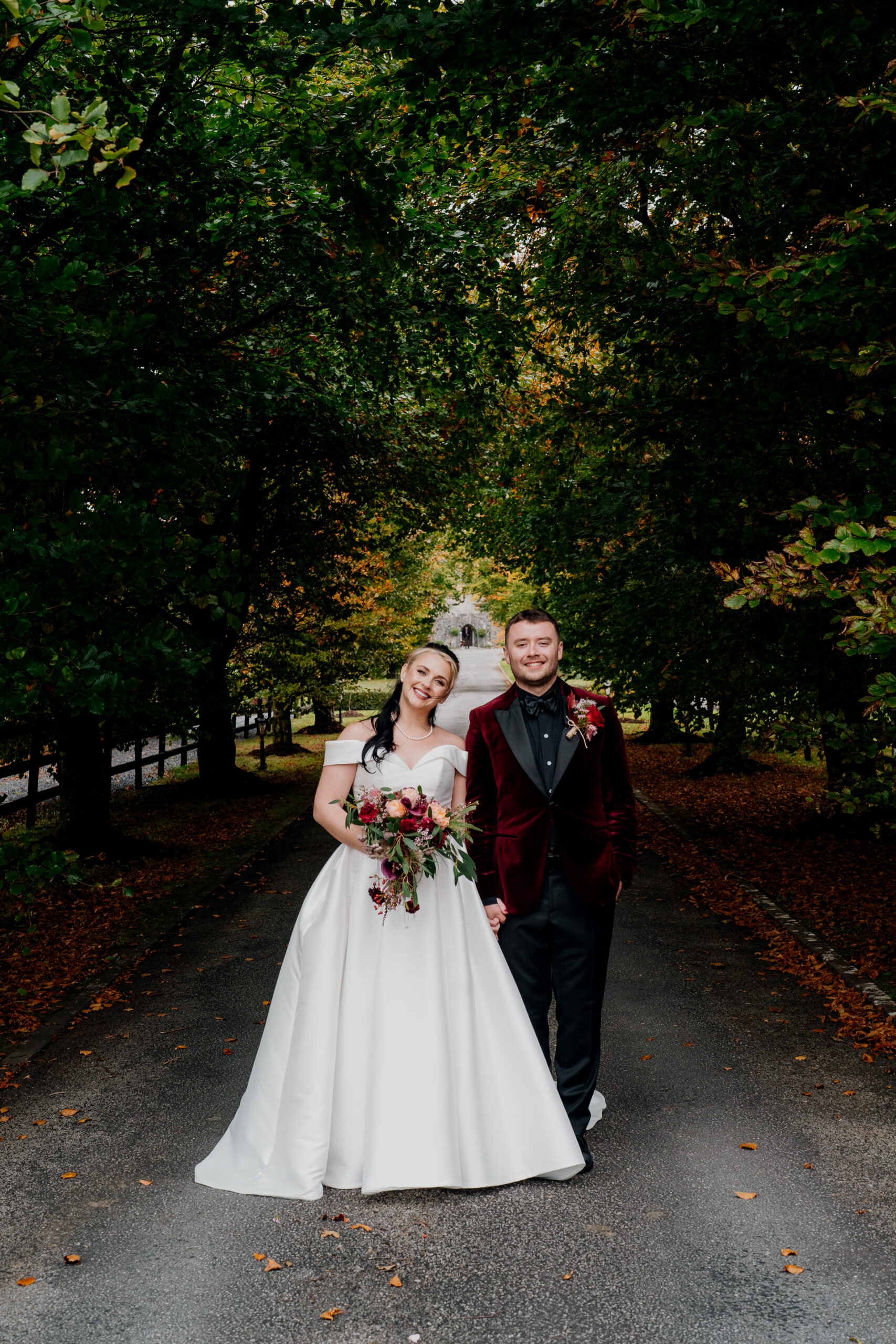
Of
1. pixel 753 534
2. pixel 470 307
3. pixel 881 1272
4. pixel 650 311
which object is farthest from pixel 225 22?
pixel 881 1272

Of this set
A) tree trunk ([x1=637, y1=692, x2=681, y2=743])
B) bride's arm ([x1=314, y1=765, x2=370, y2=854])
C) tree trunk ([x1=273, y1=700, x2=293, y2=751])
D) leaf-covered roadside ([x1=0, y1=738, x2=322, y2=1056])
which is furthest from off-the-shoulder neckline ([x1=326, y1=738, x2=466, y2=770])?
tree trunk ([x1=273, y1=700, x2=293, y2=751])

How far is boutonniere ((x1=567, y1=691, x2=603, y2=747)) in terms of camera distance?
4469 millimetres

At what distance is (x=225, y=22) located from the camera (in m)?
5.29

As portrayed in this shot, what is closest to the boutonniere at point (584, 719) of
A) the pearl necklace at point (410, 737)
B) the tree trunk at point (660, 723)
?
the pearl necklace at point (410, 737)

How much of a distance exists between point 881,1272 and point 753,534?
421 centimetres

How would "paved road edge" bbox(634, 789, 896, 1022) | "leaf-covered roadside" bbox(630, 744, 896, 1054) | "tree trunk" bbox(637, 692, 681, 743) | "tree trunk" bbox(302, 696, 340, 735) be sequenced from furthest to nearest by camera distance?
"tree trunk" bbox(302, 696, 340, 735)
"tree trunk" bbox(637, 692, 681, 743)
"leaf-covered roadside" bbox(630, 744, 896, 1054)
"paved road edge" bbox(634, 789, 896, 1022)

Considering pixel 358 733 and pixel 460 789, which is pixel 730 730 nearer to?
pixel 460 789

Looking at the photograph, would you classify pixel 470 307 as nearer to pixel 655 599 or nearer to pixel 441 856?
pixel 655 599

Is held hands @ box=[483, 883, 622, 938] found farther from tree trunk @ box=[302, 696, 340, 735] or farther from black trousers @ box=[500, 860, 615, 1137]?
tree trunk @ box=[302, 696, 340, 735]

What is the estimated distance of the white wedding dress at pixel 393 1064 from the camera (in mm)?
4234

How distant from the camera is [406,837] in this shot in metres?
4.19

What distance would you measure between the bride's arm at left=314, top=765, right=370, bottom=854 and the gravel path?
2.82ft

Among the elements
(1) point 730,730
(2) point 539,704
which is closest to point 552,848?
(2) point 539,704

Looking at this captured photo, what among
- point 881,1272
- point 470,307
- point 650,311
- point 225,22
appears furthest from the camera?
point 470,307
